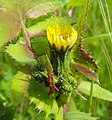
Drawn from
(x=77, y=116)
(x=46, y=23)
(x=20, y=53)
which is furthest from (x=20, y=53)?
(x=77, y=116)

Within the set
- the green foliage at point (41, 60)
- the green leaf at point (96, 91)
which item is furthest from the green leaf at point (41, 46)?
the green leaf at point (96, 91)

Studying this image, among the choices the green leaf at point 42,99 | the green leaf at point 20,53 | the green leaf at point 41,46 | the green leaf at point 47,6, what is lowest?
the green leaf at point 42,99

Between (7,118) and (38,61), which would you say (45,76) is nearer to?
(38,61)

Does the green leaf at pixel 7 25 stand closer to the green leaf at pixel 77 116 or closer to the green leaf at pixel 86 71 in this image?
the green leaf at pixel 86 71

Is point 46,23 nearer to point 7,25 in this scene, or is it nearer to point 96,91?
point 7,25

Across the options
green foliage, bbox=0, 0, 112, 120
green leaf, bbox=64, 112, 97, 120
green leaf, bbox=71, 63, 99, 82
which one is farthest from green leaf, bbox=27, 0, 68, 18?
green leaf, bbox=64, 112, 97, 120

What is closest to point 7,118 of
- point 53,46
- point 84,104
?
point 53,46

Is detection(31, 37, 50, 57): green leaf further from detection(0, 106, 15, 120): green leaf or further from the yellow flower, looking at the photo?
detection(0, 106, 15, 120): green leaf
